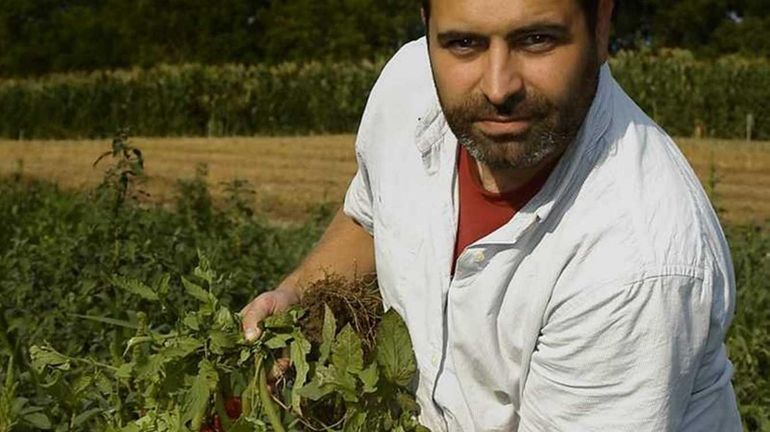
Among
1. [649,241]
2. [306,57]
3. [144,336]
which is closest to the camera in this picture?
[649,241]

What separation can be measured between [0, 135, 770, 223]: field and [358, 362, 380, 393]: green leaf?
→ 10.6 meters

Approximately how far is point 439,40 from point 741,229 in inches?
199

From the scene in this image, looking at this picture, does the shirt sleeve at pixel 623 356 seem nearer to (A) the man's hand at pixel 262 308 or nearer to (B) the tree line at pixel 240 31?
(A) the man's hand at pixel 262 308

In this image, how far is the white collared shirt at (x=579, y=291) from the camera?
2.01 metres

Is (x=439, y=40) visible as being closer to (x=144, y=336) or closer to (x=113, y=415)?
(x=144, y=336)

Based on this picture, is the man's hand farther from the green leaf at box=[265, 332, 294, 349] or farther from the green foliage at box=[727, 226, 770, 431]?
the green foliage at box=[727, 226, 770, 431]

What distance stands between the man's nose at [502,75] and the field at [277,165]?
425 inches

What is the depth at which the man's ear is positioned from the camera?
2.07m

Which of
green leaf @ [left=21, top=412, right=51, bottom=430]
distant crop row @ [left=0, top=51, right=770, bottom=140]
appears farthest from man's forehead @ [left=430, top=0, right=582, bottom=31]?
distant crop row @ [left=0, top=51, right=770, bottom=140]

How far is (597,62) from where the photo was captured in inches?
81.4

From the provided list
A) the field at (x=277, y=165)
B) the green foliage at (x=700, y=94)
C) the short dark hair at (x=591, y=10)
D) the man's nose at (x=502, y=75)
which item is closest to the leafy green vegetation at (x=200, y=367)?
the man's nose at (x=502, y=75)

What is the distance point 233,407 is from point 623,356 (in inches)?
27.9

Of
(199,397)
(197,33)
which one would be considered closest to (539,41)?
(199,397)

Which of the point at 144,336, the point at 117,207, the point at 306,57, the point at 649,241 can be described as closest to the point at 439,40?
the point at 649,241
